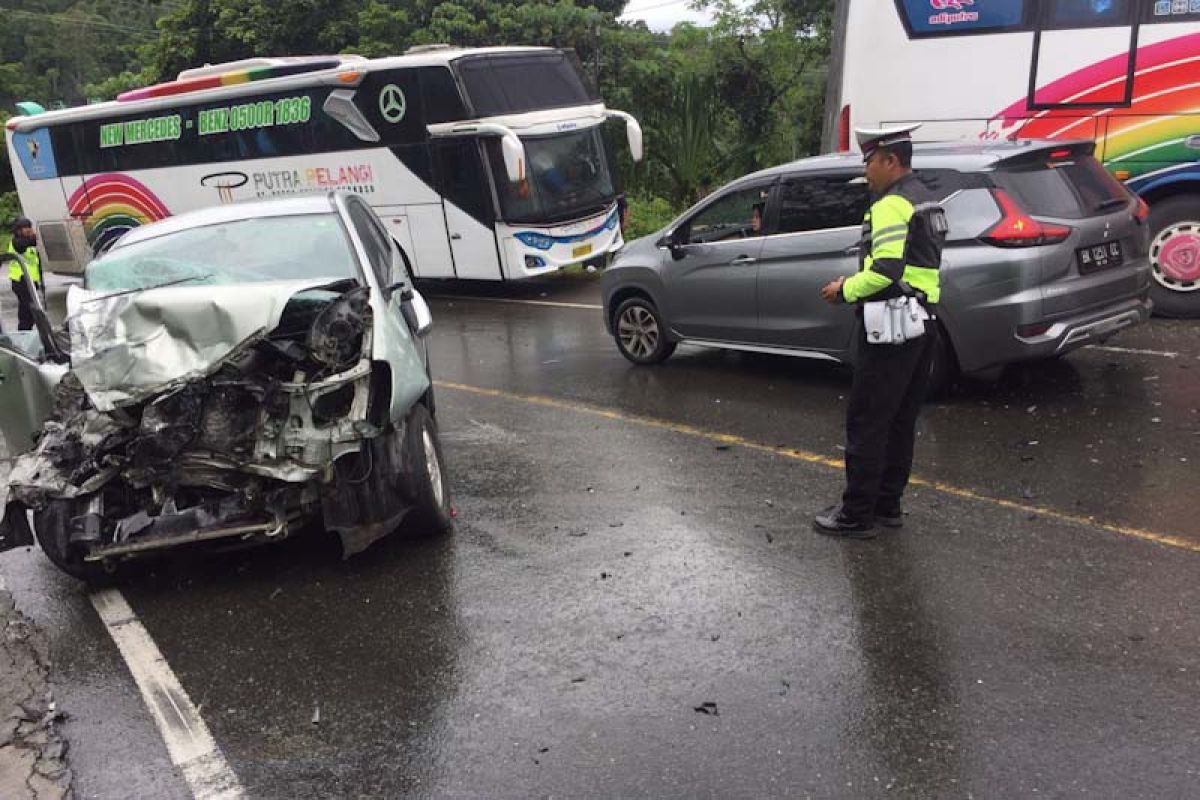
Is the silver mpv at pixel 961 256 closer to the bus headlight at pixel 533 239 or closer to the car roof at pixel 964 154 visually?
the car roof at pixel 964 154

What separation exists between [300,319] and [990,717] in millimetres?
3425

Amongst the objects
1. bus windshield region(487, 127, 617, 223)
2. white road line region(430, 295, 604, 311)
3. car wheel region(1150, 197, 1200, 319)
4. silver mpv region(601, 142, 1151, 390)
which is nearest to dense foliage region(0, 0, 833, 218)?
bus windshield region(487, 127, 617, 223)

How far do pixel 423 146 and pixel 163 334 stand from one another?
9.87 meters

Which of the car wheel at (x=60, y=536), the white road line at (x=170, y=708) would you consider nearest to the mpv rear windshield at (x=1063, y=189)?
the white road line at (x=170, y=708)

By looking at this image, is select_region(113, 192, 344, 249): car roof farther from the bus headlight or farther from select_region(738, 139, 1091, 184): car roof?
the bus headlight

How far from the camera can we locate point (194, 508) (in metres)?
4.59

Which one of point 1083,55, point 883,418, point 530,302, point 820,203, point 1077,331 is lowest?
point 530,302

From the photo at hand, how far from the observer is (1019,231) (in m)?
6.25

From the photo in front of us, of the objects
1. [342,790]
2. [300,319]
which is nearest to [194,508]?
[300,319]

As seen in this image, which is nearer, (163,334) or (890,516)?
(163,334)

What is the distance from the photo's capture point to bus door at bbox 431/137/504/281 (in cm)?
1346

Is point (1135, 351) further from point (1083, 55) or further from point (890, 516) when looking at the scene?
point (890, 516)

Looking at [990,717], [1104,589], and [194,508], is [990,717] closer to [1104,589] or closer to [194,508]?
[1104,589]

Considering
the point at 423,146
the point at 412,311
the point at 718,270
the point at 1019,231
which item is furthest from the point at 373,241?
the point at 423,146
